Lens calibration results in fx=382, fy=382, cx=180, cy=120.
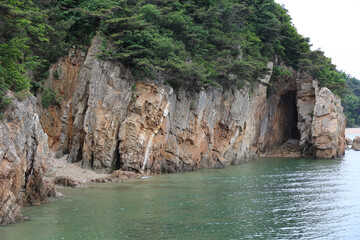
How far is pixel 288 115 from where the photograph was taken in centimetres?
5788

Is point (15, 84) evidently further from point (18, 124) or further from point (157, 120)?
point (157, 120)

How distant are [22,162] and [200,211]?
8.18 metres

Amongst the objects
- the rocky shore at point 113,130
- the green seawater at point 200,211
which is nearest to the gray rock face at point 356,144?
the rocky shore at point 113,130

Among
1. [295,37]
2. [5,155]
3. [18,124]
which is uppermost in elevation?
[295,37]

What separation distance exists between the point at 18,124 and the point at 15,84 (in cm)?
289

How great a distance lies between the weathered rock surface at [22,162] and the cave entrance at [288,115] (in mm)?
40916

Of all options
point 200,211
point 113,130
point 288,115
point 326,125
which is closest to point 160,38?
point 113,130

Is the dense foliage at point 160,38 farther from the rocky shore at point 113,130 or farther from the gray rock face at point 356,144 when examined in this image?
the gray rock face at point 356,144

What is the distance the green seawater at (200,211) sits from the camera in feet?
47.0

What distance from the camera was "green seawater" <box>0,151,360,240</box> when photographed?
564 inches

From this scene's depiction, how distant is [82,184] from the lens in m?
24.7

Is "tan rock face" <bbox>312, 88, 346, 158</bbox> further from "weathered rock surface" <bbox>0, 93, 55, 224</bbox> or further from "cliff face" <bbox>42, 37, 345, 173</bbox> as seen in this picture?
"weathered rock surface" <bbox>0, 93, 55, 224</bbox>

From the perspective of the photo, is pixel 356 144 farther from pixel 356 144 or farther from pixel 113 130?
pixel 113 130

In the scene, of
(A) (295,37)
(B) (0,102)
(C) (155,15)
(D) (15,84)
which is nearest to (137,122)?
(C) (155,15)
